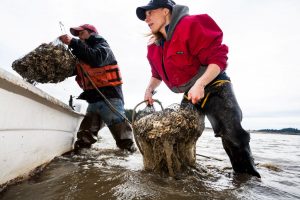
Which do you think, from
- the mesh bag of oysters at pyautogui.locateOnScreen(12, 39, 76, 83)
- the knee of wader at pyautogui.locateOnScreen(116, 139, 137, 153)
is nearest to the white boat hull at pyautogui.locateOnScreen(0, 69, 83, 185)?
A: the mesh bag of oysters at pyautogui.locateOnScreen(12, 39, 76, 83)

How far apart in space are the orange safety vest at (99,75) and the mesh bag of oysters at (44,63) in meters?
0.65

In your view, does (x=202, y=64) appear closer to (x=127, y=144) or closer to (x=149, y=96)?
(x=149, y=96)

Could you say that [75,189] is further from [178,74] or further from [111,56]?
[111,56]

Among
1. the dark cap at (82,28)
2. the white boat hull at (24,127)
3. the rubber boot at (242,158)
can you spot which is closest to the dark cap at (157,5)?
the white boat hull at (24,127)

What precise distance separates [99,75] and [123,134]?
1.22m

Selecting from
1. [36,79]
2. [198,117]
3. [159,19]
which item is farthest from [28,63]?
[198,117]

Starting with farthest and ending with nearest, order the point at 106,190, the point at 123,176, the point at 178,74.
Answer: the point at 178,74
the point at 123,176
the point at 106,190

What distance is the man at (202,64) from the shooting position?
297cm

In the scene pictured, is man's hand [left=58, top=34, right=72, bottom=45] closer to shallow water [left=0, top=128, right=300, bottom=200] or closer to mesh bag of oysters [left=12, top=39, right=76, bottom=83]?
mesh bag of oysters [left=12, top=39, right=76, bottom=83]

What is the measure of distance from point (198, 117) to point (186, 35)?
3.13ft

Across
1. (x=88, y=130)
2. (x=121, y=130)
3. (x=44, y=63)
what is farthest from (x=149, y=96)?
(x=88, y=130)

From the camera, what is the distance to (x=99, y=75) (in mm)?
5160

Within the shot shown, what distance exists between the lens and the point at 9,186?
245 centimetres

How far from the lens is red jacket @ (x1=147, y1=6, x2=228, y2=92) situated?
2.99m
